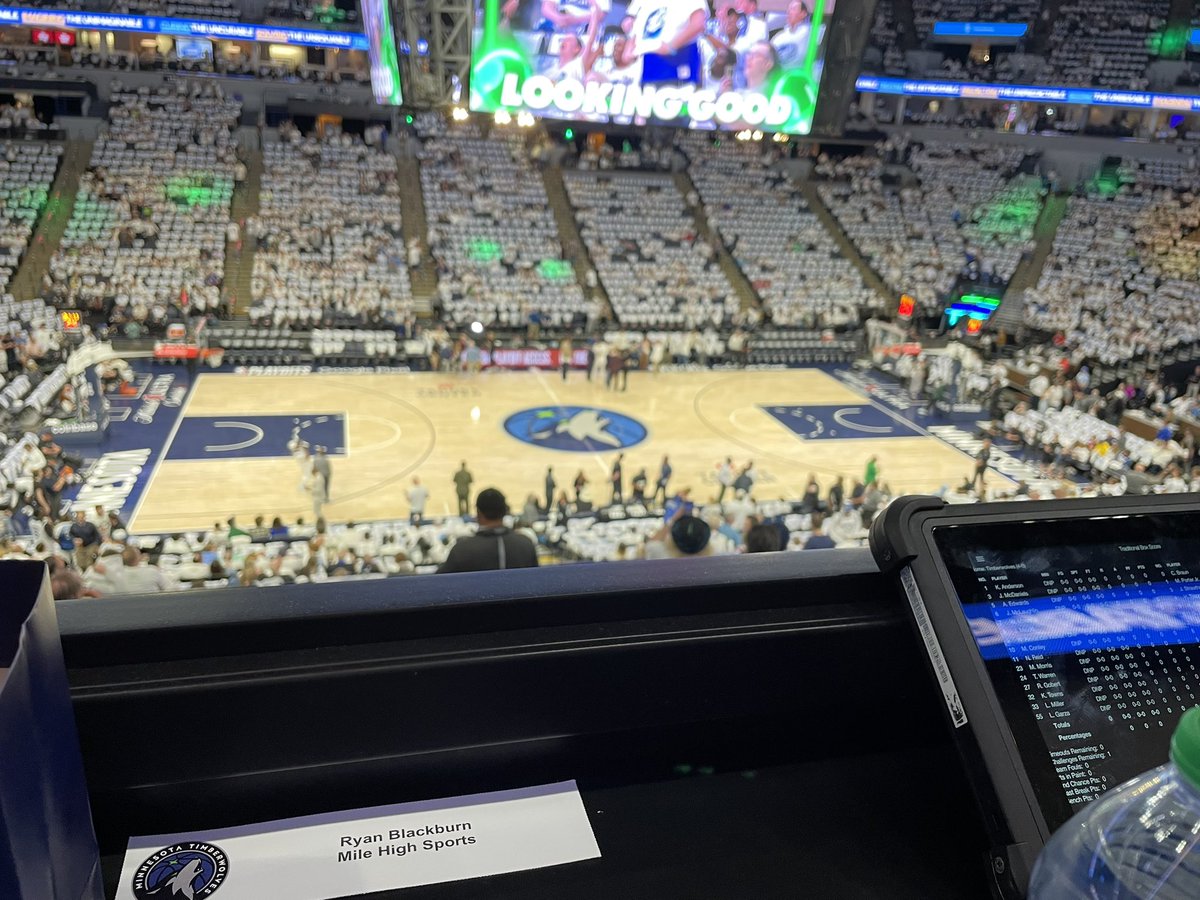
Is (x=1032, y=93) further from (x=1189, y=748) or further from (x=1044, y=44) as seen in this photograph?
(x=1189, y=748)

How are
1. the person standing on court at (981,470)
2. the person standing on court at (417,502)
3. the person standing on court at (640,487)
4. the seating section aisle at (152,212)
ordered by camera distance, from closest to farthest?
1. the person standing on court at (417,502)
2. the person standing on court at (640,487)
3. the person standing on court at (981,470)
4. the seating section aisle at (152,212)

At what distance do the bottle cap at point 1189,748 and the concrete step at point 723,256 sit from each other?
67.5 ft

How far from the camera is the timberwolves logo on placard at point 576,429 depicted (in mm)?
13219

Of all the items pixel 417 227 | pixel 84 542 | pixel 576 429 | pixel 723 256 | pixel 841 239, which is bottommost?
pixel 576 429

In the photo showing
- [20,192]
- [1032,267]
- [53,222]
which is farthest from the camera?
[1032,267]

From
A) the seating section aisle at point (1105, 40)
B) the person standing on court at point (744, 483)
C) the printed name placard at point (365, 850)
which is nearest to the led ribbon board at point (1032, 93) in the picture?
the seating section aisle at point (1105, 40)

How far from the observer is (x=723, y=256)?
22797 mm

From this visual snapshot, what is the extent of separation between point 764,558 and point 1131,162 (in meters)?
32.2

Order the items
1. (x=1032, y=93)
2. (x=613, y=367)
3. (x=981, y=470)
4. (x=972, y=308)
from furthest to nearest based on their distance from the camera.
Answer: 1. (x=1032, y=93)
2. (x=972, y=308)
3. (x=613, y=367)
4. (x=981, y=470)

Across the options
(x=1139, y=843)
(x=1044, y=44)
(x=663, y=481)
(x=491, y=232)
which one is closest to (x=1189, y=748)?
(x=1139, y=843)

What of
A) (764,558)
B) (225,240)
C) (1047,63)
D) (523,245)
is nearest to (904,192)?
(1047,63)

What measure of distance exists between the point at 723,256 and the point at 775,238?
191 cm

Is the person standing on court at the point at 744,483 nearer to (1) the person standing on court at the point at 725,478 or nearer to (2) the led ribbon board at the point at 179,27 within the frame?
(1) the person standing on court at the point at 725,478

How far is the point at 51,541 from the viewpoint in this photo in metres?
8.02
